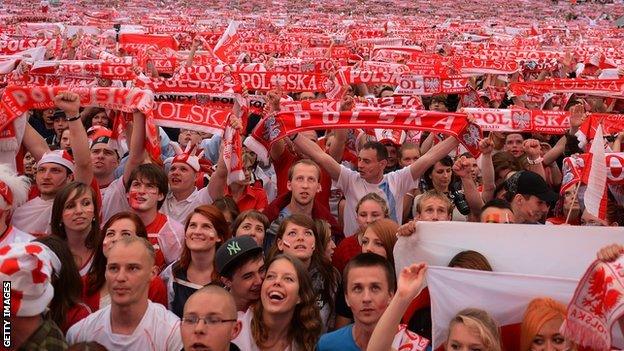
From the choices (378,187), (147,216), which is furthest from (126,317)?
(378,187)

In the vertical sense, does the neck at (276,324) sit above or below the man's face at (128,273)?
below

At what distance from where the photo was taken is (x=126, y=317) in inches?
148

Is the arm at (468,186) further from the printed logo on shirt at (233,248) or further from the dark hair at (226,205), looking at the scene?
the printed logo on shirt at (233,248)

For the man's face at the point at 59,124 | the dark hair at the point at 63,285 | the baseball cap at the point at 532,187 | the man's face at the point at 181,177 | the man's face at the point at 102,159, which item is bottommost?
the dark hair at the point at 63,285

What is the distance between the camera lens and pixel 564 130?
7883 millimetres

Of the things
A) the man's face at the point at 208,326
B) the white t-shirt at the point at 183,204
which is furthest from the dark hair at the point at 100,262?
the white t-shirt at the point at 183,204

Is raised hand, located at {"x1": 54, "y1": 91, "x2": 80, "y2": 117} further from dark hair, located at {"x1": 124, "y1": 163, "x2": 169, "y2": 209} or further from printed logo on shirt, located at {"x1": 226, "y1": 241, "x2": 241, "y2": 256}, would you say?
printed logo on shirt, located at {"x1": 226, "y1": 241, "x2": 241, "y2": 256}

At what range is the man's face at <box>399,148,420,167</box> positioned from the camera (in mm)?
6656

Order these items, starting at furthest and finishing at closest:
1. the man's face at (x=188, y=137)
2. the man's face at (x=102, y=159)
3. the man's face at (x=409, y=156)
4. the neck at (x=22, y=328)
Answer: the man's face at (x=188, y=137) < the man's face at (x=409, y=156) < the man's face at (x=102, y=159) < the neck at (x=22, y=328)

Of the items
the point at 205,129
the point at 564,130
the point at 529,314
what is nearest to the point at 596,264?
the point at 529,314

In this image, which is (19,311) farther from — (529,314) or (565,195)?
(565,195)

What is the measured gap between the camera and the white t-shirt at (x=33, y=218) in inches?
198

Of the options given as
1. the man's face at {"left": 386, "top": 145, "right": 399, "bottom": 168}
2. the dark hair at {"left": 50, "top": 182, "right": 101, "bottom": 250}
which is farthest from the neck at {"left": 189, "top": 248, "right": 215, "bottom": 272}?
the man's face at {"left": 386, "top": 145, "right": 399, "bottom": 168}

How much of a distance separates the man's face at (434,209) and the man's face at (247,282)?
1.28 meters
